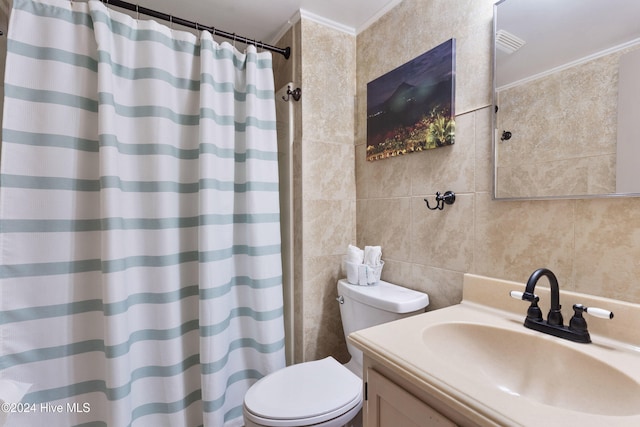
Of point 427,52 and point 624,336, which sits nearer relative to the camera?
point 624,336

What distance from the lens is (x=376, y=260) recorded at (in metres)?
1.40

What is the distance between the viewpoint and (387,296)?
4.00 feet

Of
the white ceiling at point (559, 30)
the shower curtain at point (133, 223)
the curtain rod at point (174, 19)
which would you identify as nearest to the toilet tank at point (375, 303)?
the shower curtain at point (133, 223)

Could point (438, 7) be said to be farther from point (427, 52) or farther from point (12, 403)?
point (12, 403)

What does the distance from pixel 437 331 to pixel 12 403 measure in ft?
3.86

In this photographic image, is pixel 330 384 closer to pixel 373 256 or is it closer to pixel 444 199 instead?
pixel 373 256

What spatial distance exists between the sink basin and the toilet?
298 mm

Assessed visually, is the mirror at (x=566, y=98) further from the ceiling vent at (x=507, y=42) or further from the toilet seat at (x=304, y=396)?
the toilet seat at (x=304, y=396)

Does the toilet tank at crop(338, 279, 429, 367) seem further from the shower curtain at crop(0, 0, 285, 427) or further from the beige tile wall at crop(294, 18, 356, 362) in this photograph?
A: the shower curtain at crop(0, 0, 285, 427)

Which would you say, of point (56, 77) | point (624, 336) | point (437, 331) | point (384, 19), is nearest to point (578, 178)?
point (624, 336)

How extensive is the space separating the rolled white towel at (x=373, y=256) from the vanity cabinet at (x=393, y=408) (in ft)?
2.17

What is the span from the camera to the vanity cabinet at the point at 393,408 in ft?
2.01

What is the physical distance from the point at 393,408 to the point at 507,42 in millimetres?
1173

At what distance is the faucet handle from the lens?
0.70 meters
